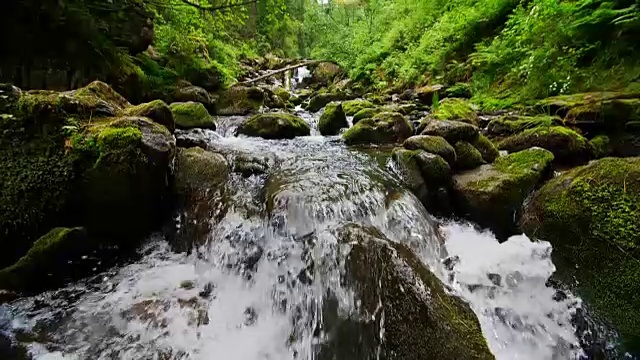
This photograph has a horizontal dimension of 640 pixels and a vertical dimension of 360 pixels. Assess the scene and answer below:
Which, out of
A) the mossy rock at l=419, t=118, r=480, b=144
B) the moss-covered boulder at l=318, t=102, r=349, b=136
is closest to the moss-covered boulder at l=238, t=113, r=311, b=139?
the moss-covered boulder at l=318, t=102, r=349, b=136

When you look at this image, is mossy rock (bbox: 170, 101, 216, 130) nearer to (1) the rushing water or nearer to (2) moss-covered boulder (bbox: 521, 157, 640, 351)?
(1) the rushing water

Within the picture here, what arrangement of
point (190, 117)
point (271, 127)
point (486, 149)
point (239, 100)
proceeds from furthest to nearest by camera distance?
point (239, 100), point (271, 127), point (190, 117), point (486, 149)

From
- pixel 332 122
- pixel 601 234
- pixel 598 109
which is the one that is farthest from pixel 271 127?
pixel 601 234

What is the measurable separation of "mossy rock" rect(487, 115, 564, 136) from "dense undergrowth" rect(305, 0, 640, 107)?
2.90 feet

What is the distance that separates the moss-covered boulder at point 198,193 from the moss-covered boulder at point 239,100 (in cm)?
501

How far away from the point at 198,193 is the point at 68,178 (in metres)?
1.22

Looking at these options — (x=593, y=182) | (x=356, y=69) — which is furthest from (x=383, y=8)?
(x=593, y=182)

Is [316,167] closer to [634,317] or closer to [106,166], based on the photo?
[106,166]

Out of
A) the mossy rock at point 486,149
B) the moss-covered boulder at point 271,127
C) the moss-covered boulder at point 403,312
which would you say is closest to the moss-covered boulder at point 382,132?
the moss-covered boulder at point 271,127

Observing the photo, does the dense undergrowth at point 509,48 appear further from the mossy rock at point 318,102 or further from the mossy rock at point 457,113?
the mossy rock at point 318,102

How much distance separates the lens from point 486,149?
511cm

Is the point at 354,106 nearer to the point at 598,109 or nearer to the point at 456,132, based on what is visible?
the point at 456,132

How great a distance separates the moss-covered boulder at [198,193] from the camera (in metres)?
3.69

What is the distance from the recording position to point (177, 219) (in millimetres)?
3793
